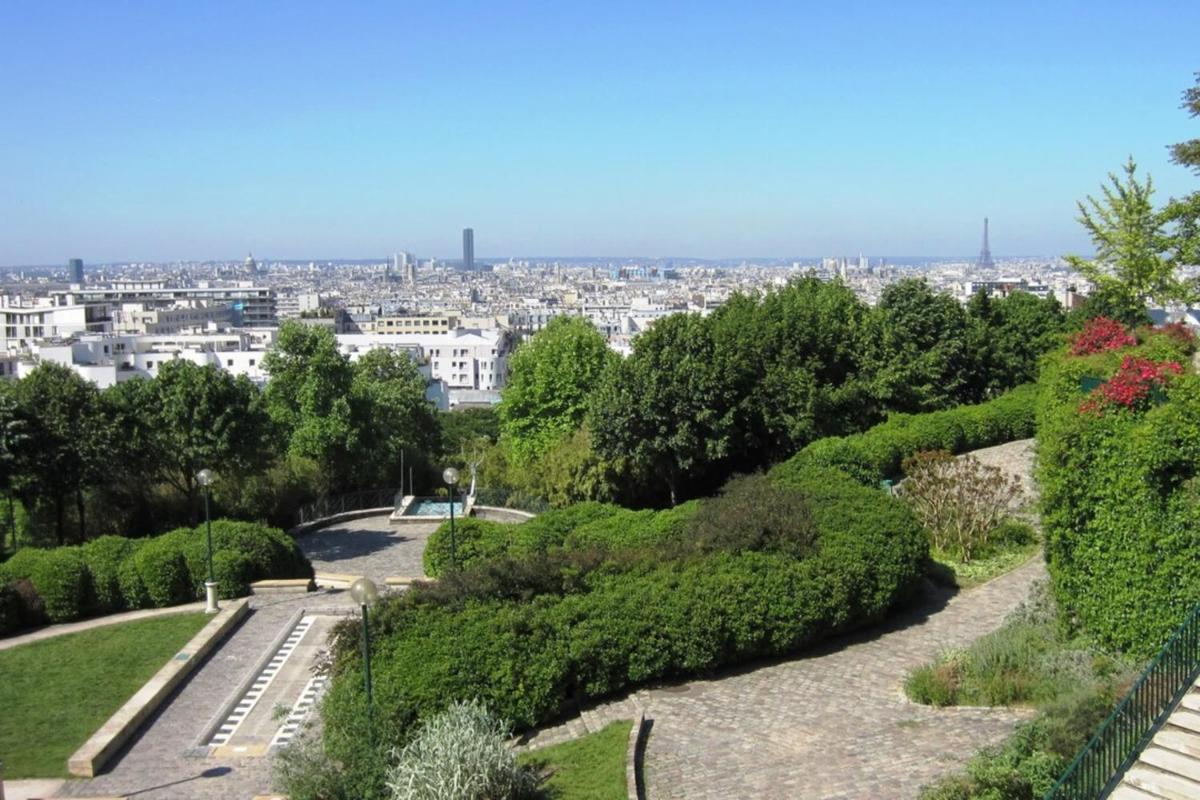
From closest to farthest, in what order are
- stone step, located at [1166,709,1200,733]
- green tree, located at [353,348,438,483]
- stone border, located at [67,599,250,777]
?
stone step, located at [1166,709,1200,733] → stone border, located at [67,599,250,777] → green tree, located at [353,348,438,483]

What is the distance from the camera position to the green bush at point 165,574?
1720 centimetres

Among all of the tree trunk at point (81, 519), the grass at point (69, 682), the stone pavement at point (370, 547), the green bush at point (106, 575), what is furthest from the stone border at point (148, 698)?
the tree trunk at point (81, 519)

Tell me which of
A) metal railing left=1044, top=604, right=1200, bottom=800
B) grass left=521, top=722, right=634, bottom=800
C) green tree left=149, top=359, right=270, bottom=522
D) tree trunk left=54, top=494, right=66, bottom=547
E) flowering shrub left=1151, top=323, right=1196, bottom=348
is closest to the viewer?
metal railing left=1044, top=604, right=1200, bottom=800

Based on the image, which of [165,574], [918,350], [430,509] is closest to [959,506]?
[165,574]

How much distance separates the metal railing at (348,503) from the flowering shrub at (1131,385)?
20.8m

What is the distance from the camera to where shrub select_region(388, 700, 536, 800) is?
9.00 m

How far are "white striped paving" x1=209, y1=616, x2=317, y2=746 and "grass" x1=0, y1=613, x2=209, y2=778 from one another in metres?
1.48

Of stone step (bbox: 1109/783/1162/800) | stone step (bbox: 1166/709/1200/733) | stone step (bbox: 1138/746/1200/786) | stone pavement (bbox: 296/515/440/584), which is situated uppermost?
stone step (bbox: 1166/709/1200/733)

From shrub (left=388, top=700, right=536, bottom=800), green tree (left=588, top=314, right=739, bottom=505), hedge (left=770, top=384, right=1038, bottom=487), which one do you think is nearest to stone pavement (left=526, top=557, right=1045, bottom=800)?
shrub (left=388, top=700, right=536, bottom=800)

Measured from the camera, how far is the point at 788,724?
1123cm

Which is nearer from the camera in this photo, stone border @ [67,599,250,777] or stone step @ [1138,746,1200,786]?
stone step @ [1138,746,1200,786]

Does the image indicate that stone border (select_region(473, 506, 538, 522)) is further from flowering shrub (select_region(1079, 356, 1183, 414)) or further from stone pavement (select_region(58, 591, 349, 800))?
flowering shrub (select_region(1079, 356, 1183, 414))

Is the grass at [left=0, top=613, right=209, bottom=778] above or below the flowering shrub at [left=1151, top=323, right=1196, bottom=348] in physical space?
below

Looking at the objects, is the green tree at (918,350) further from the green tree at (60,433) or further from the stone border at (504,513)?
the green tree at (60,433)
